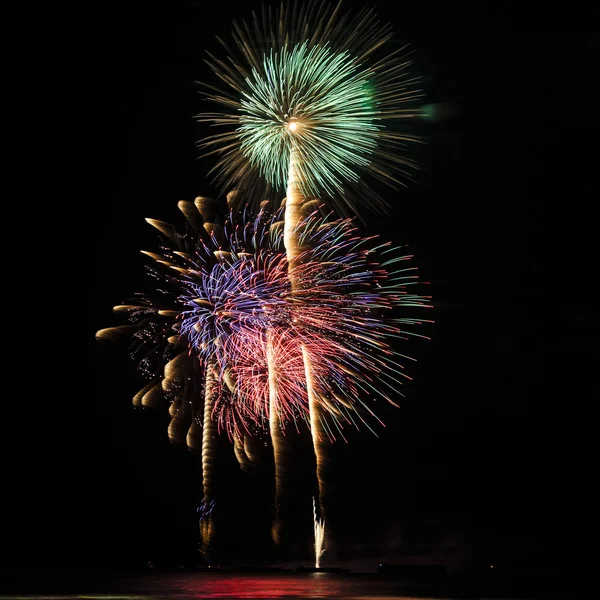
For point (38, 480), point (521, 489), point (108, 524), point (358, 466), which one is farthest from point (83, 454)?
point (521, 489)

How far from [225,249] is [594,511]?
110ft

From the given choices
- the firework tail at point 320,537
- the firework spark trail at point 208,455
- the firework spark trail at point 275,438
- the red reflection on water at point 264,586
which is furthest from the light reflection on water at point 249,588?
the firework spark trail at point 208,455

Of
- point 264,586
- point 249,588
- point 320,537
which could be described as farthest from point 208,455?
point 249,588

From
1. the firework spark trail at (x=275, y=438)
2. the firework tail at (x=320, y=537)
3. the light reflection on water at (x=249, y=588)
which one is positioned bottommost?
the light reflection on water at (x=249, y=588)

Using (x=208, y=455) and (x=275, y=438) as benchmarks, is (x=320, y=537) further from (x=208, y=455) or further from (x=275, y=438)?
(x=208, y=455)

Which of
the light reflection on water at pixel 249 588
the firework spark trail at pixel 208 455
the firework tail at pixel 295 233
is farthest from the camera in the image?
the firework spark trail at pixel 208 455

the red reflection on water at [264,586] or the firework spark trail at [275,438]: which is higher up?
the firework spark trail at [275,438]

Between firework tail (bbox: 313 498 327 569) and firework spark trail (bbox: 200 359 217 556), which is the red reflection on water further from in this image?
firework spark trail (bbox: 200 359 217 556)

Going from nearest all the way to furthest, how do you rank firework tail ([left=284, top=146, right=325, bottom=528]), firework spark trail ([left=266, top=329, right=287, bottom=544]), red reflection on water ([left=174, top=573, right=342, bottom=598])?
red reflection on water ([left=174, top=573, right=342, bottom=598]) < firework tail ([left=284, top=146, right=325, bottom=528]) < firework spark trail ([left=266, top=329, right=287, bottom=544])

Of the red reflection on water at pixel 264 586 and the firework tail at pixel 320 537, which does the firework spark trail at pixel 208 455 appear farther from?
the red reflection on water at pixel 264 586

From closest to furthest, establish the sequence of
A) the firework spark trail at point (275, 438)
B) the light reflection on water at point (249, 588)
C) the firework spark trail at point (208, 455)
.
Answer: the light reflection on water at point (249, 588) < the firework spark trail at point (275, 438) < the firework spark trail at point (208, 455)

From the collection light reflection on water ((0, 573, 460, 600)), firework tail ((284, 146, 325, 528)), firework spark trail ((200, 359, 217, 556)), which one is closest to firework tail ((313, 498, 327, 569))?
firework spark trail ((200, 359, 217, 556))

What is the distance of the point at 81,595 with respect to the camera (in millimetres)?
19500

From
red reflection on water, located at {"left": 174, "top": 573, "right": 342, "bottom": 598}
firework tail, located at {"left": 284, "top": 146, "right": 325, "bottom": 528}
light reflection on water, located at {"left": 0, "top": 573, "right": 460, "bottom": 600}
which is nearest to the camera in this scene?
light reflection on water, located at {"left": 0, "top": 573, "right": 460, "bottom": 600}
